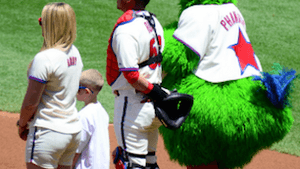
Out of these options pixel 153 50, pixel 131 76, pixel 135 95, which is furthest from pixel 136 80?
pixel 153 50

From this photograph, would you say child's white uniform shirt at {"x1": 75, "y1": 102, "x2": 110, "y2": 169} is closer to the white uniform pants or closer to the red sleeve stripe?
the white uniform pants

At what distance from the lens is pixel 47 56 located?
246 centimetres

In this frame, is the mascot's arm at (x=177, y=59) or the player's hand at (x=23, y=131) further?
the mascot's arm at (x=177, y=59)

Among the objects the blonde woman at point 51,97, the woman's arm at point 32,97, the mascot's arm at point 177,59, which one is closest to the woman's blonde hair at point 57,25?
the blonde woman at point 51,97

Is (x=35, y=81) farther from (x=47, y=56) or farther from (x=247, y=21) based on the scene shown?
(x=247, y=21)

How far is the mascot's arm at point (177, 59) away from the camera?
10.9 feet

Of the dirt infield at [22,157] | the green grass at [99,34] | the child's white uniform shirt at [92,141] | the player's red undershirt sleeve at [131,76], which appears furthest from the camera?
the green grass at [99,34]

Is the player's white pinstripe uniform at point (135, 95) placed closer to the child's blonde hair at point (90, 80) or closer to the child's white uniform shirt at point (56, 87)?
the child's blonde hair at point (90, 80)

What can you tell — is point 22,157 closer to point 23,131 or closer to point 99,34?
point 23,131

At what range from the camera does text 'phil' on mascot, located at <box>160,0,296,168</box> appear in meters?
3.28

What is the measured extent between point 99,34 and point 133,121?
275 inches

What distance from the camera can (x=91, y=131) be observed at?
10.5 feet

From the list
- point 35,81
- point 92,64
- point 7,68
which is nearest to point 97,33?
point 92,64

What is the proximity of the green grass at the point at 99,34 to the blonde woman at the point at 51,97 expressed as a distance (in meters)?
3.61
